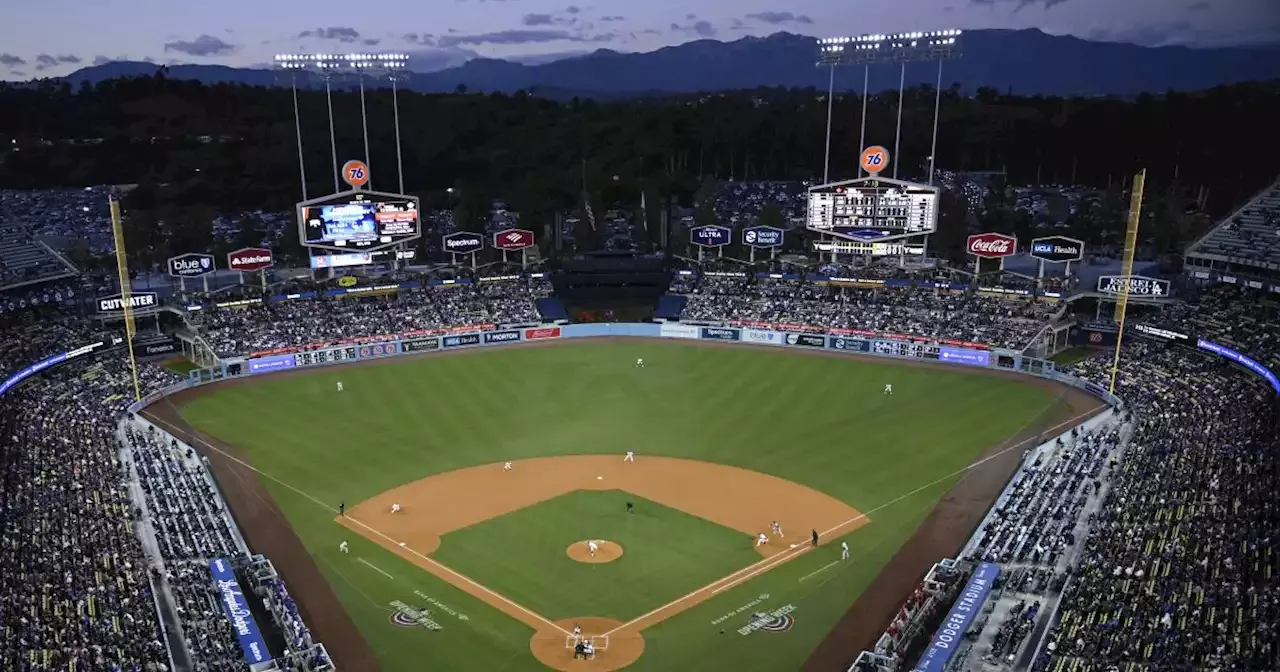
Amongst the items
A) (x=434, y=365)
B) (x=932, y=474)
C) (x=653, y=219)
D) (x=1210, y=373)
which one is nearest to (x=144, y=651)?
(x=932, y=474)

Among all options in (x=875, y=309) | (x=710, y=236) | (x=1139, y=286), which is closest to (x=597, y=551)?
(x=875, y=309)

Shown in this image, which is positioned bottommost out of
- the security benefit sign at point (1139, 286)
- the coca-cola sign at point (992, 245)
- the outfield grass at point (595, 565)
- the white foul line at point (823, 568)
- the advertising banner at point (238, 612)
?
the outfield grass at point (595, 565)

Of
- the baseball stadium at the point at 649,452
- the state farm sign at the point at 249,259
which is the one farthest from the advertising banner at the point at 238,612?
the state farm sign at the point at 249,259

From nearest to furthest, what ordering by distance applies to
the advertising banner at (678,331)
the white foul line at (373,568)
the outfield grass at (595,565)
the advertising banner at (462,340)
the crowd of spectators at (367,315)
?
the outfield grass at (595,565), the white foul line at (373,568), the crowd of spectators at (367,315), the advertising banner at (462,340), the advertising banner at (678,331)

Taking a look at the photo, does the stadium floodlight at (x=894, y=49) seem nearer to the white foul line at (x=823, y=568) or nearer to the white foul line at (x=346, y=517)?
the white foul line at (x=823, y=568)

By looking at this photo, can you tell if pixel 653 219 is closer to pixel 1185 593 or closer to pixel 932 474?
pixel 932 474

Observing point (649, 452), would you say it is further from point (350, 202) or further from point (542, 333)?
point (350, 202)

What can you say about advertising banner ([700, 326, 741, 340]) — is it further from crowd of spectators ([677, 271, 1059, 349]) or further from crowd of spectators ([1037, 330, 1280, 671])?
crowd of spectators ([1037, 330, 1280, 671])
